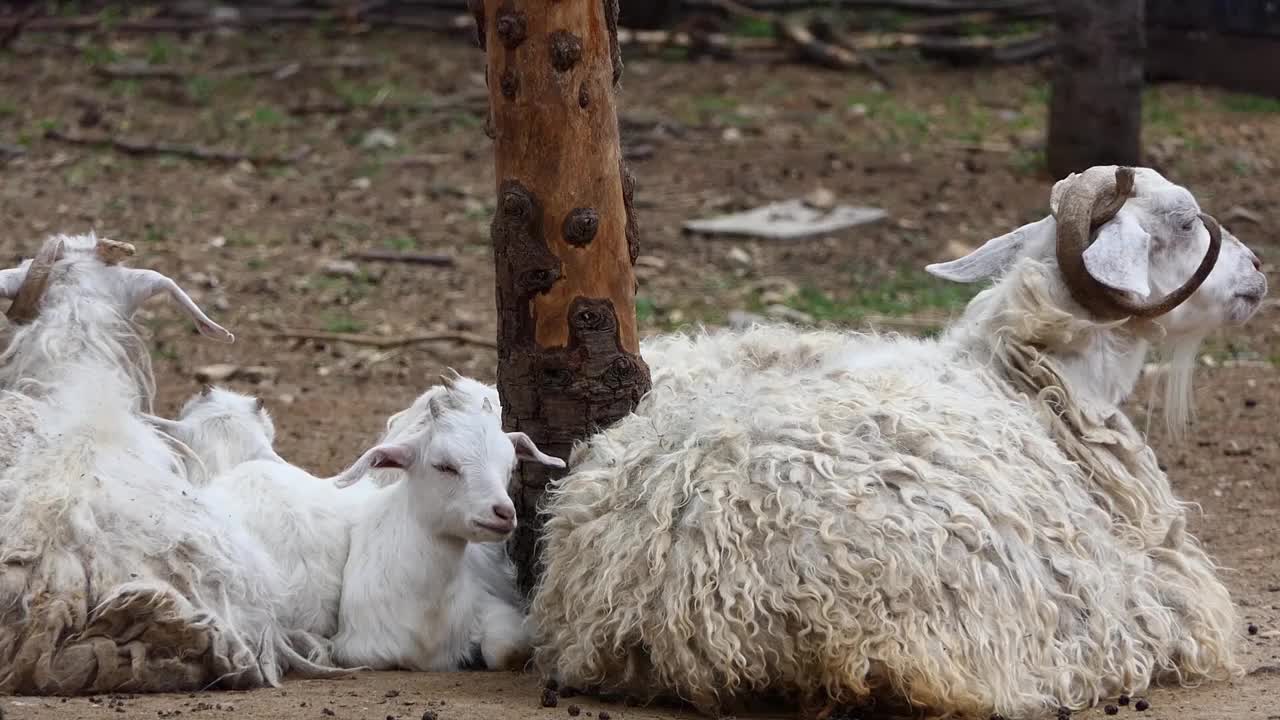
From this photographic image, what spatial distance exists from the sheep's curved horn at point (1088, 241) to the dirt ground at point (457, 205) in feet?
4.06

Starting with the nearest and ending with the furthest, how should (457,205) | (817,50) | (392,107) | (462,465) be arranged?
(462,465), (457,205), (392,107), (817,50)

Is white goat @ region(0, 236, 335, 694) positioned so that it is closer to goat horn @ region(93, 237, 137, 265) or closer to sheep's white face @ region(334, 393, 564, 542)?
goat horn @ region(93, 237, 137, 265)

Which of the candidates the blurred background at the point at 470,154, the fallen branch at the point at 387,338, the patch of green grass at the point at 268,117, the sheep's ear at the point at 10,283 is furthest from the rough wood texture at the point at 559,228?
the patch of green grass at the point at 268,117

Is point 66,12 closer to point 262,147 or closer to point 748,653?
point 262,147

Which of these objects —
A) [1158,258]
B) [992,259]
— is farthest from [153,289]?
[1158,258]

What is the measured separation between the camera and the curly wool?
16.3 feet

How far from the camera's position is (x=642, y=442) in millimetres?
5504

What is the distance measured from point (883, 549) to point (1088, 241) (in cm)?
156

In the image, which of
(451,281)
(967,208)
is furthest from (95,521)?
(967,208)

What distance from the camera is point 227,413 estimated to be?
640cm

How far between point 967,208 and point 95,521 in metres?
9.20

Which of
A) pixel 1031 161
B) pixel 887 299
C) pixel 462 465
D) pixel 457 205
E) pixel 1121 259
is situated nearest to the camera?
pixel 462 465

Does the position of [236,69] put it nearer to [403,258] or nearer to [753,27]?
[753,27]

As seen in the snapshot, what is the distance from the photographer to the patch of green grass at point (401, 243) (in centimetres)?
1245
